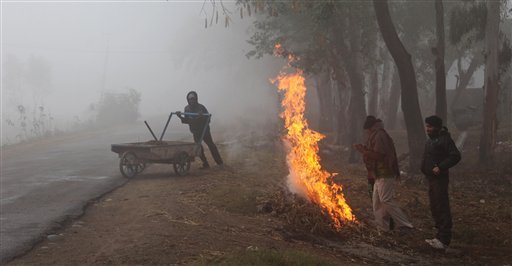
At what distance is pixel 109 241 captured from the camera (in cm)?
698

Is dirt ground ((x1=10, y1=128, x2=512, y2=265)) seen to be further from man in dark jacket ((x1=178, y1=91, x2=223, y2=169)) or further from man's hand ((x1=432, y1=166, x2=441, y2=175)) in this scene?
man's hand ((x1=432, y1=166, x2=441, y2=175))

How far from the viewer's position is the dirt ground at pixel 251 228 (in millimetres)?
6449

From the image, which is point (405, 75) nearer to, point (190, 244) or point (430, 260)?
point (430, 260)

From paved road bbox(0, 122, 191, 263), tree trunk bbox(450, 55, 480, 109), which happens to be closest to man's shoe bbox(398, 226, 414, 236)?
paved road bbox(0, 122, 191, 263)

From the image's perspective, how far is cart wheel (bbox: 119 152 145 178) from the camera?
1228cm

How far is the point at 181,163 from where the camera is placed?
1270cm

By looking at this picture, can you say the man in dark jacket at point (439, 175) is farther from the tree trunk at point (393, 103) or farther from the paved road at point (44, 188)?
the tree trunk at point (393, 103)

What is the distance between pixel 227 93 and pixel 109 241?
62324 mm

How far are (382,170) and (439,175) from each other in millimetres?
989

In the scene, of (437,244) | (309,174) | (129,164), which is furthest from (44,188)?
(437,244)

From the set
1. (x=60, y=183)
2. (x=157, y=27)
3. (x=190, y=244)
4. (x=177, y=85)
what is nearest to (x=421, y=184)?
(x=190, y=244)

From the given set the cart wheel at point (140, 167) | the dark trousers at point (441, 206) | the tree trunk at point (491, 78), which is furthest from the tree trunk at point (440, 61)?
the cart wheel at point (140, 167)

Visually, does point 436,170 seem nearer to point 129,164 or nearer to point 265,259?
point 265,259

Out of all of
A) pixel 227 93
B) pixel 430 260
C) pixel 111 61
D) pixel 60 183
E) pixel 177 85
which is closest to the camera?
pixel 430 260
